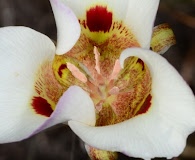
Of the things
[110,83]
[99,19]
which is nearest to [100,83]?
[110,83]

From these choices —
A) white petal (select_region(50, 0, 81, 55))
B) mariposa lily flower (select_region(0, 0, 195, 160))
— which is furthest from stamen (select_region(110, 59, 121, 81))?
white petal (select_region(50, 0, 81, 55))

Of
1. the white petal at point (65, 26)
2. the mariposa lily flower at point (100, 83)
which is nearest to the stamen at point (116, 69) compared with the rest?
the mariposa lily flower at point (100, 83)

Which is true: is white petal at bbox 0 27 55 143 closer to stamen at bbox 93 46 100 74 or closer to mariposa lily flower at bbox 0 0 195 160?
mariposa lily flower at bbox 0 0 195 160

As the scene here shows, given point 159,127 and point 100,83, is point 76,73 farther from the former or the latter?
point 159,127

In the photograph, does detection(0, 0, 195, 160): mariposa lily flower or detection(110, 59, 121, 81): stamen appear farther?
detection(110, 59, 121, 81): stamen

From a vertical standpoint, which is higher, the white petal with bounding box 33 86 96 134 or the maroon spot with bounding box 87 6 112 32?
the maroon spot with bounding box 87 6 112 32

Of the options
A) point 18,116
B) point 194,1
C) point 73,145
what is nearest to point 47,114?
point 18,116
